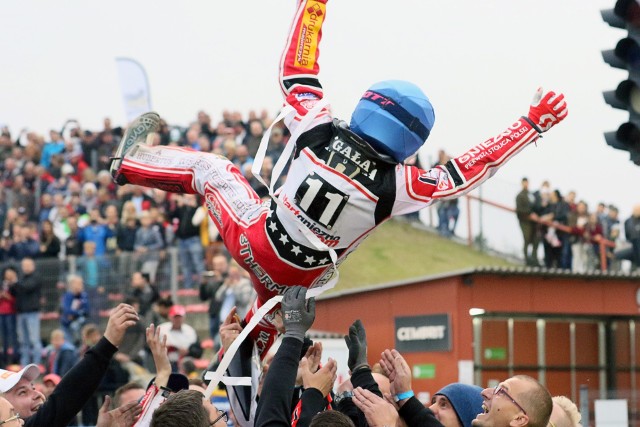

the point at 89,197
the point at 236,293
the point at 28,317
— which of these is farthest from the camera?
the point at 89,197

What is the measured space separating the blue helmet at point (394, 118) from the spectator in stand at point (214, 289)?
9659 mm

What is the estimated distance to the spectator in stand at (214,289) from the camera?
15.5 m

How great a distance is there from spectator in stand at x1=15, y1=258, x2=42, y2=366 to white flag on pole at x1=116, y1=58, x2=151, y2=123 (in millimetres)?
6482

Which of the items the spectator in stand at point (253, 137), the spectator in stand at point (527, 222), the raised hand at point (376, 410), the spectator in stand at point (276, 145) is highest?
the spectator in stand at point (253, 137)

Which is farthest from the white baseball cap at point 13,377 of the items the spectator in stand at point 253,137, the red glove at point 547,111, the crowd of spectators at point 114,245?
the spectator in stand at point 253,137

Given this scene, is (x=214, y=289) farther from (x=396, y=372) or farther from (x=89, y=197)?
(x=396, y=372)

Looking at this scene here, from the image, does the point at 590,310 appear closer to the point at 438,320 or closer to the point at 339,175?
the point at 438,320

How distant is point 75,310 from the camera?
17156mm

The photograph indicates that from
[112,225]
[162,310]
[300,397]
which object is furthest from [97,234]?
[300,397]

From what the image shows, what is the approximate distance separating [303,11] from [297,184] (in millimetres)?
976

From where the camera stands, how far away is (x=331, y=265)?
621cm

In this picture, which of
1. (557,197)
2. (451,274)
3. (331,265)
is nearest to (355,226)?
(331,265)

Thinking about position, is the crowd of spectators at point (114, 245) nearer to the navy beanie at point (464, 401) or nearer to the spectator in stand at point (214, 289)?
the spectator in stand at point (214, 289)

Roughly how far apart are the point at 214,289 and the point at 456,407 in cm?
1020
